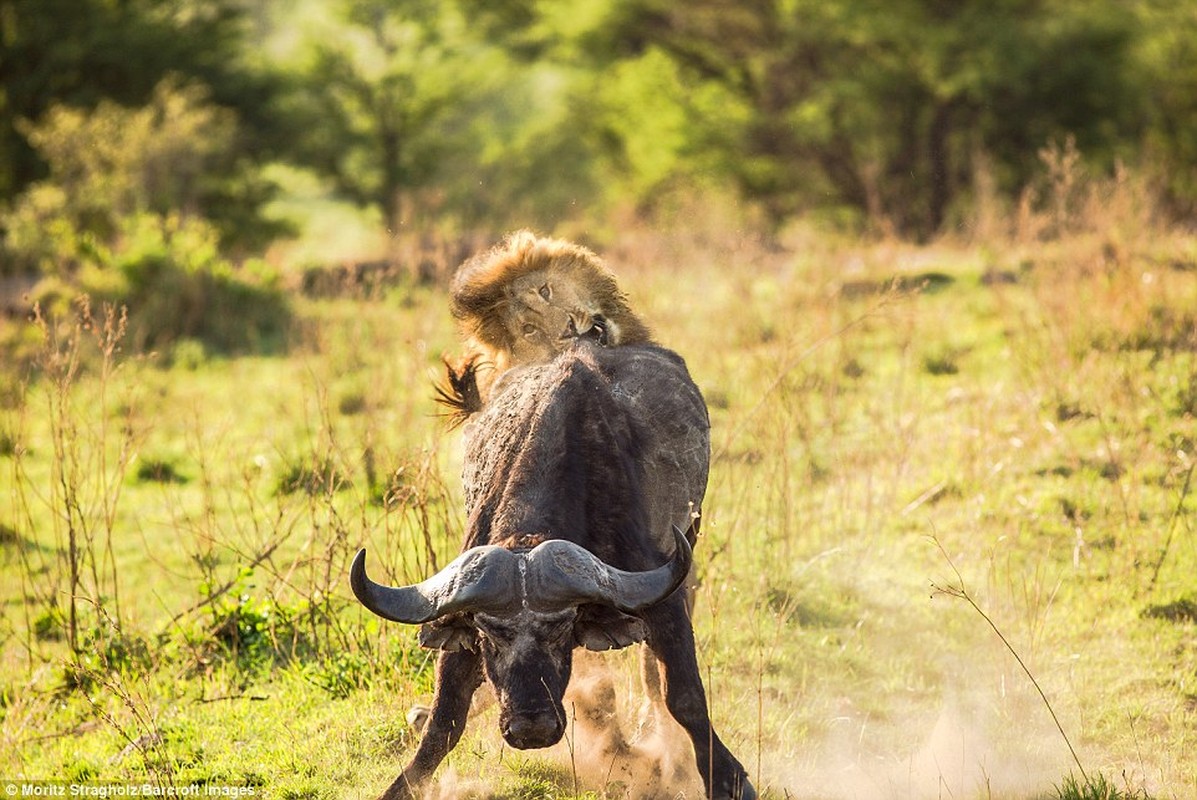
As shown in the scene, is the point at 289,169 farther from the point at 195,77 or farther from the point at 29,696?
the point at 29,696

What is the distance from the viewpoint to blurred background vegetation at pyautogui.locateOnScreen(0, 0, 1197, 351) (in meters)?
21.1

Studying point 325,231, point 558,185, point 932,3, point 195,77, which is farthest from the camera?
point 325,231

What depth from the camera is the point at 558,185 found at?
2983 cm

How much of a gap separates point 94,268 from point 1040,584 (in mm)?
12625

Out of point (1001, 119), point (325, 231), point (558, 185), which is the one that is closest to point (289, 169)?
point (558, 185)

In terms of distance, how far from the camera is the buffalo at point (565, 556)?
16.1 feet

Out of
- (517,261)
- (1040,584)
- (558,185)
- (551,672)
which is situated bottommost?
(558,185)

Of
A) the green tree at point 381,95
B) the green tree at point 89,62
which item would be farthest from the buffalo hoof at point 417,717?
the green tree at point 381,95

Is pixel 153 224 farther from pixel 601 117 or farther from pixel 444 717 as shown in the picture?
pixel 601 117

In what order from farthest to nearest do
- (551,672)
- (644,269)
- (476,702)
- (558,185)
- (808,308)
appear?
(558,185)
(644,269)
(808,308)
(476,702)
(551,672)

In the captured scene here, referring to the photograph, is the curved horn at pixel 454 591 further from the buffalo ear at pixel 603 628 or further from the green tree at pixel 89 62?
the green tree at pixel 89 62

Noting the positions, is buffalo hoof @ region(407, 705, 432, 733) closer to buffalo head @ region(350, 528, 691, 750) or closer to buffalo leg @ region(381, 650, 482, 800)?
buffalo leg @ region(381, 650, 482, 800)

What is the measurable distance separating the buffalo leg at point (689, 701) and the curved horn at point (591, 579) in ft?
1.50

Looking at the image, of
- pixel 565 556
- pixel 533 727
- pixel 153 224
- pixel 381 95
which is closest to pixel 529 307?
pixel 565 556
